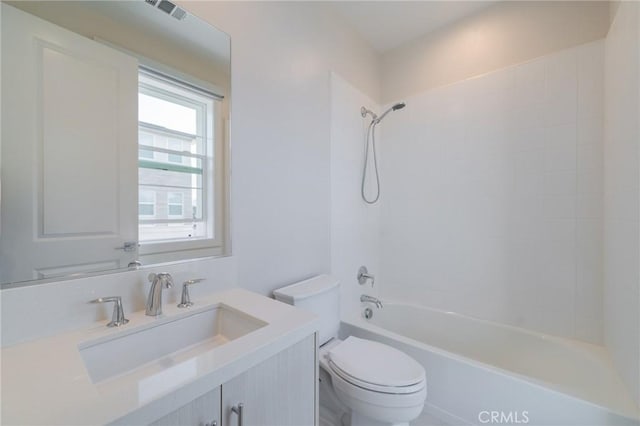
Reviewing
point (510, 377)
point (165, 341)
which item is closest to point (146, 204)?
point (165, 341)

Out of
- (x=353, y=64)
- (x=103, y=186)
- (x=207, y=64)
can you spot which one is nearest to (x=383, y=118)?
(x=353, y=64)

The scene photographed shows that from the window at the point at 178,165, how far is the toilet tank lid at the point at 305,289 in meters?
0.42

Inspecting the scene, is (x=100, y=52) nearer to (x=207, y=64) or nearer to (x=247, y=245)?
(x=207, y=64)

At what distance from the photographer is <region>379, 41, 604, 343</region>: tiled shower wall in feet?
5.27

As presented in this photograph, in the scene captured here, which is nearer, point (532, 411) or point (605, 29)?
point (532, 411)

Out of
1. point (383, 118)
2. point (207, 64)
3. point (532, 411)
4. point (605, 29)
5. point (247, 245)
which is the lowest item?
point (532, 411)

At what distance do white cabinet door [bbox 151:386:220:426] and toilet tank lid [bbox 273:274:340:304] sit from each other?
0.73 m

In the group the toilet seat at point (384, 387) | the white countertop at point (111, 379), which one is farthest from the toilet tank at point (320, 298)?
the white countertop at point (111, 379)

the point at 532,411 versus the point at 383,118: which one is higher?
the point at 383,118

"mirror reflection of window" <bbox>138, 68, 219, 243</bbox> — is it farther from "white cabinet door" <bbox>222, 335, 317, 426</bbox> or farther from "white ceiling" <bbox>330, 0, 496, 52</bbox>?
"white ceiling" <bbox>330, 0, 496, 52</bbox>

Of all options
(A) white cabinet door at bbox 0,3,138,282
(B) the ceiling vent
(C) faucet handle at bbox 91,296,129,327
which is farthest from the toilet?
(B) the ceiling vent

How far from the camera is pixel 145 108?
1055mm

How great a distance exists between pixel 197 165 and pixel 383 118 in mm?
1769

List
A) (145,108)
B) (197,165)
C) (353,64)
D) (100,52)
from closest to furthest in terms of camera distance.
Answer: (100,52)
(145,108)
(197,165)
(353,64)
